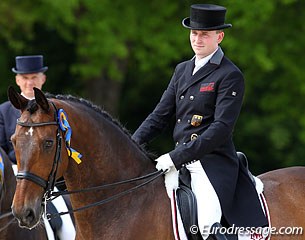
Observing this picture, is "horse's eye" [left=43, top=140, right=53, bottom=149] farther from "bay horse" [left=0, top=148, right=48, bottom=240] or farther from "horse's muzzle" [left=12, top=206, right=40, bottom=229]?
"bay horse" [left=0, top=148, right=48, bottom=240]

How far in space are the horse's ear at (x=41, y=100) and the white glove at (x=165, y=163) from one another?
1.03m

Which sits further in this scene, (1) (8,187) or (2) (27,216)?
(1) (8,187)

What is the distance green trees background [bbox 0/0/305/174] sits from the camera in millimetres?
15969

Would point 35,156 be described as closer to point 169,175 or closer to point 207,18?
point 169,175

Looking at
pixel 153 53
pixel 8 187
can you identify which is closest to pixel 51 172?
pixel 8 187

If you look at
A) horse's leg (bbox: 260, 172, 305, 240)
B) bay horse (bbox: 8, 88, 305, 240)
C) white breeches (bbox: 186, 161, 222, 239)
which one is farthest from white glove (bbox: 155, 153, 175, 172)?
horse's leg (bbox: 260, 172, 305, 240)

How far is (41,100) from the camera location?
546 cm

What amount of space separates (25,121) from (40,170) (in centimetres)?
36

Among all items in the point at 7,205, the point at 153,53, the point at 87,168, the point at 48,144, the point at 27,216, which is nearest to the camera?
the point at 27,216

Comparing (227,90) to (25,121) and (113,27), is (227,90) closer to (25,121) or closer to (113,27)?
(25,121)

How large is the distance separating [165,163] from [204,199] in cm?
41

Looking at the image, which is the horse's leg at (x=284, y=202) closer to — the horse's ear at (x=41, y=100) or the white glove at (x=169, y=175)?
the white glove at (x=169, y=175)

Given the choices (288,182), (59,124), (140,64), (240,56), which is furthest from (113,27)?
(59,124)

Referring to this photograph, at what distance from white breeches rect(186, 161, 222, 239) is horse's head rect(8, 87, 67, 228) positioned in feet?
3.75
